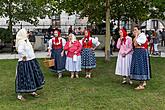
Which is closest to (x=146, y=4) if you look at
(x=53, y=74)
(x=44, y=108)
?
(x=53, y=74)

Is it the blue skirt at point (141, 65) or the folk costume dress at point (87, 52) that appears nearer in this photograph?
the blue skirt at point (141, 65)

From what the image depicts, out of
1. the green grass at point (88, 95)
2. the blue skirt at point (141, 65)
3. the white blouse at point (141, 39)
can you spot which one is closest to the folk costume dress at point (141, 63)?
the blue skirt at point (141, 65)

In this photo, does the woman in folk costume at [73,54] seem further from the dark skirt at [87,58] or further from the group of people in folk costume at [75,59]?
the dark skirt at [87,58]

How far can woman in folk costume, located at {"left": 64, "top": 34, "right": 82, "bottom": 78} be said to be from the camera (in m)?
11.8

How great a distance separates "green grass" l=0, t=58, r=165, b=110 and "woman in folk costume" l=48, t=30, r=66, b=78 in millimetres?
350

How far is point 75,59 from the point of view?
1180cm

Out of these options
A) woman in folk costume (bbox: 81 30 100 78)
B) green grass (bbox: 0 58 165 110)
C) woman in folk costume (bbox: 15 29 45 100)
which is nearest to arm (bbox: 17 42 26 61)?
woman in folk costume (bbox: 15 29 45 100)

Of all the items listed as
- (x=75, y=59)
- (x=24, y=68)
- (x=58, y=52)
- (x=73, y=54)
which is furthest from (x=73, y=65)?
(x=24, y=68)

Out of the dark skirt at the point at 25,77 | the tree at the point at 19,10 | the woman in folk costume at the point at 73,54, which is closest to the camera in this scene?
the dark skirt at the point at 25,77

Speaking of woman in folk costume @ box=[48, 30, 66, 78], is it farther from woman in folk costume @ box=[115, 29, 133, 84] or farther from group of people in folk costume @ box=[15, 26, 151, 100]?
woman in folk costume @ box=[115, 29, 133, 84]

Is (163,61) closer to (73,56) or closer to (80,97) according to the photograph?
(73,56)

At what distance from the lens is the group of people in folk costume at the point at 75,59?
8.82m

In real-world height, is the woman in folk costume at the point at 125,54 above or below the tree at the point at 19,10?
below

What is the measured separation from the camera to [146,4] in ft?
57.7
